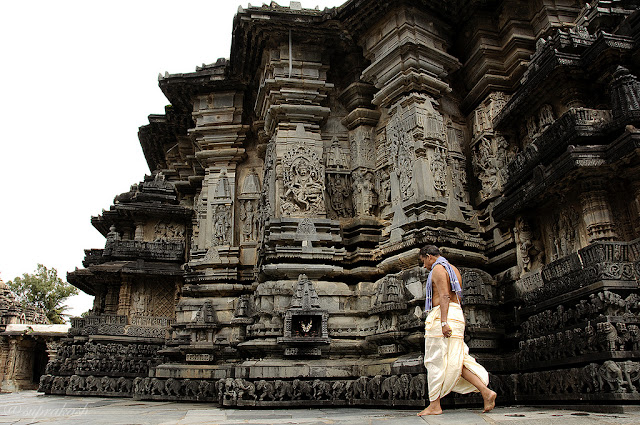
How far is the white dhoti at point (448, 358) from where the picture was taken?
5012mm

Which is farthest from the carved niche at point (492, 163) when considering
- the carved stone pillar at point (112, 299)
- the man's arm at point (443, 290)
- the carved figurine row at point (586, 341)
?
the carved stone pillar at point (112, 299)

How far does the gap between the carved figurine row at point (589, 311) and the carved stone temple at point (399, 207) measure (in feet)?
0.08

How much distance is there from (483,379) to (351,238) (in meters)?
5.74

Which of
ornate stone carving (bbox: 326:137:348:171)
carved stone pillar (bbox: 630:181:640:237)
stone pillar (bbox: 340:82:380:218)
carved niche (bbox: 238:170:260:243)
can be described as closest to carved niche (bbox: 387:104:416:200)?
stone pillar (bbox: 340:82:380:218)

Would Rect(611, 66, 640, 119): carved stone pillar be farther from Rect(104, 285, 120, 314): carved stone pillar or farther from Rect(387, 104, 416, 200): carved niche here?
Rect(104, 285, 120, 314): carved stone pillar

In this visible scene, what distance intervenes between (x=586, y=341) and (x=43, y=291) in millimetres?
47545

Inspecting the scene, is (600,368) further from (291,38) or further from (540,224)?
(291,38)

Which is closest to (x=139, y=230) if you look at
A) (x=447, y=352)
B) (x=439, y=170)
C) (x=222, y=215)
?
(x=222, y=215)

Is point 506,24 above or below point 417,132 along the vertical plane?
above

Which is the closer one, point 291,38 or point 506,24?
point 506,24

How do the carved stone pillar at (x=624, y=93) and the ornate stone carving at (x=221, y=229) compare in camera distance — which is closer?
the carved stone pillar at (x=624, y=93)

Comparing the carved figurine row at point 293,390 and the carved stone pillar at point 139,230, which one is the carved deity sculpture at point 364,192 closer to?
the carved figurine row at point 293,390

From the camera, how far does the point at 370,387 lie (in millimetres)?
7559

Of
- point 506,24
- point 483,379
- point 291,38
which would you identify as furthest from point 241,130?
point 483,379
